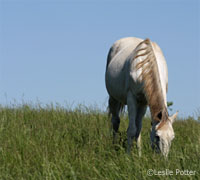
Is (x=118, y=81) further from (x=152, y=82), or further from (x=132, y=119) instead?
(x=152, y=82)

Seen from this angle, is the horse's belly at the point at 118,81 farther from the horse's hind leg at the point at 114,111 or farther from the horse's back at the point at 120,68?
the horse's hind leg at the point at 114,111

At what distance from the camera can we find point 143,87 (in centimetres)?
590

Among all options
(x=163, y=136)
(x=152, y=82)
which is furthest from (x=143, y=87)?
(x=163, y=136)

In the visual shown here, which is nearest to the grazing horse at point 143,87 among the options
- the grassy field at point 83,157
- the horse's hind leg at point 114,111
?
the grassy field at point 83,157

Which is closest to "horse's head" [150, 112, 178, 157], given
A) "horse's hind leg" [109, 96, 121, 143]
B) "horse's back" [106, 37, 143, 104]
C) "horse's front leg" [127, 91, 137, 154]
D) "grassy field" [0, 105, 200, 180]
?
"grassy field" [0, 105, 200, 180]

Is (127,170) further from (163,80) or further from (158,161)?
(163,80)

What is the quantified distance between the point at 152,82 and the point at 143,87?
0.24m

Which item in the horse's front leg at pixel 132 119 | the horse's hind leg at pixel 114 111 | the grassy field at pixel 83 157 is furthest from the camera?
the horse's hind leg at pixel 114 111

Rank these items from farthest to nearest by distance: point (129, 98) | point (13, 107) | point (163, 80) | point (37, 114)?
1. point (13, 107)
2. point (37, 114)
3. point (129, 98)
4. point (163, 80)

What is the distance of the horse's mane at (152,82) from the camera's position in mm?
5406

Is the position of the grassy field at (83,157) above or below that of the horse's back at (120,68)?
below

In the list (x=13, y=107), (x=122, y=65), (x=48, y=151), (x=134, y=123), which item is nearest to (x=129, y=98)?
(x=134, y=123)

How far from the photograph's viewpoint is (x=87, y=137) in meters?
6.75

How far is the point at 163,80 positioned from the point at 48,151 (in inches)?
90.0
